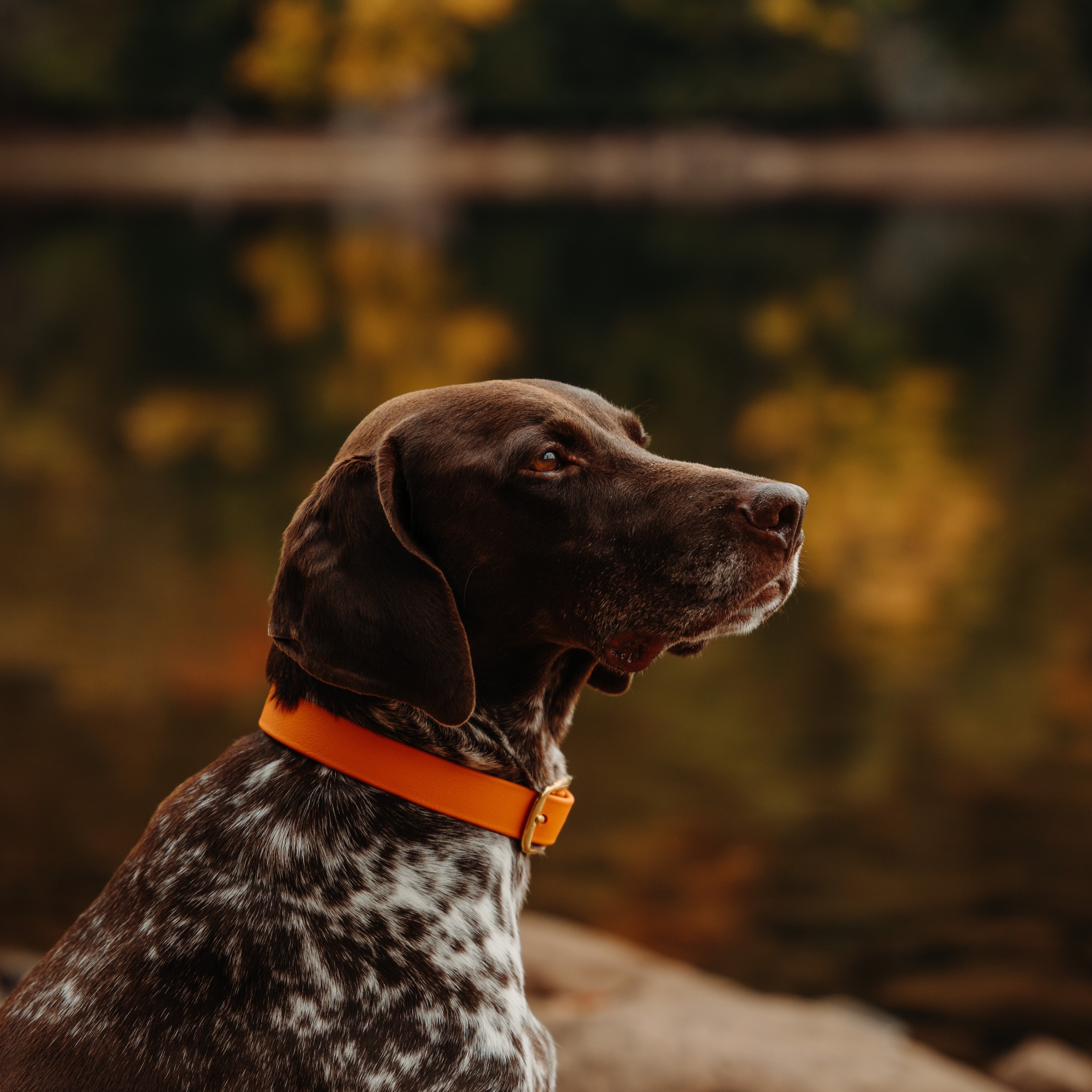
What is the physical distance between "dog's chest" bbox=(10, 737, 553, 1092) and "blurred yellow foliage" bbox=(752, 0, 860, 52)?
57238mm

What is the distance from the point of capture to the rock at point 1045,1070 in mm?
5203

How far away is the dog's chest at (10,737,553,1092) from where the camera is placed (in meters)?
2.64

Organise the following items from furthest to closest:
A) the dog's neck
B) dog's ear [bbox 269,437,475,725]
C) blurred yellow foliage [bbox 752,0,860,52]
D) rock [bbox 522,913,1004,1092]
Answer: blurred yellow foliage [bbox 752,0,860,52] → rock [bbox 522,913,1004,1092] → the dog's neck → dog's ear [bbox 269,437,475,725]

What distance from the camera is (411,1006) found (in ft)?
8.84

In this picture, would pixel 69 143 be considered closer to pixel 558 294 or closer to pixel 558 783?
pixel 558 294

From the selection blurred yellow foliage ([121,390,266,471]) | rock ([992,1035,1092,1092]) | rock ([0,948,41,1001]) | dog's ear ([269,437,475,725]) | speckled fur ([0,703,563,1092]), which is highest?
dog's ear ([269,437,475,725])

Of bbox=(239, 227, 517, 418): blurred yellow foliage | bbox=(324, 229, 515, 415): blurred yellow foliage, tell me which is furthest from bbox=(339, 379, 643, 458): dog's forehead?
bbox=(324, 229, 515, 415): blurred yellow foliage

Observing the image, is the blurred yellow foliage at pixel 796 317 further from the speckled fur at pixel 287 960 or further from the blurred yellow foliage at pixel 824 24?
the blurred yellow foliage at pixel 824 24

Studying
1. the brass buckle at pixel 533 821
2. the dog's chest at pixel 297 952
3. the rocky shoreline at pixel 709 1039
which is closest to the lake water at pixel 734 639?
the rocky shoreline at pixel 709 1039

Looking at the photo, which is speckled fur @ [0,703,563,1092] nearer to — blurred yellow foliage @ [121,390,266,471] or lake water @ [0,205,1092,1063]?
lake water @ [0,205,1092,1063]

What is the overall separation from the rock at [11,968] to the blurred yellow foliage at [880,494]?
597cm

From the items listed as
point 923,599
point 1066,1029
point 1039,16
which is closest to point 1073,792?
point 1066,1029

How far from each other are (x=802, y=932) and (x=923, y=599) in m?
4.46

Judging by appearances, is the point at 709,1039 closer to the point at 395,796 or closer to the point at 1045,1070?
the point at 1045,1070
